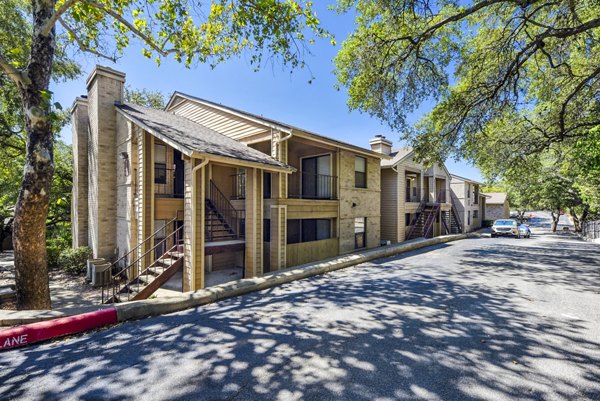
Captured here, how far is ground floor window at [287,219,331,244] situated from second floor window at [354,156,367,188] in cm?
303

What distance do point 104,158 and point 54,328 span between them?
28.1ft

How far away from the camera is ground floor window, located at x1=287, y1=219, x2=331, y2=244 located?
12.7 metres

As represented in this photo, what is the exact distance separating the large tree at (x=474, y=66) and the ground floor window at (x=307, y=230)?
5441 millimetres

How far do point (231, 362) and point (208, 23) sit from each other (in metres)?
9.89

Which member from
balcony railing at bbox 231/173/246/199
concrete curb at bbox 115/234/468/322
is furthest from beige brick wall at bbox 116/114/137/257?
concrete curb at bbox 115/234/468/322

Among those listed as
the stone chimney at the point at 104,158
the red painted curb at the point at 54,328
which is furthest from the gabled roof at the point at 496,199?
the red painted curb at the point at 54,328

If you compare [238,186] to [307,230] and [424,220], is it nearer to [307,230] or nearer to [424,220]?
[307,230]

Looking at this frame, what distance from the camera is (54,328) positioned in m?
4.50

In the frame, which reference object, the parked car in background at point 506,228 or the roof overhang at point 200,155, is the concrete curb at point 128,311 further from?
→ the parked car in background at point 506,228

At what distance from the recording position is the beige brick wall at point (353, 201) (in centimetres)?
1342

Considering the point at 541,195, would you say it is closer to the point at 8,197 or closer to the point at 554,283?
the point at 554,283

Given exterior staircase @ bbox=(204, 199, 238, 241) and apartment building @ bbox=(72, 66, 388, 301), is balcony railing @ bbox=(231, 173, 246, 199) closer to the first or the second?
apartment building @ bbox=(72, 66, 388, 301)

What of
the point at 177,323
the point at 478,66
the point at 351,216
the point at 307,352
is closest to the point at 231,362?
the point at 307,352

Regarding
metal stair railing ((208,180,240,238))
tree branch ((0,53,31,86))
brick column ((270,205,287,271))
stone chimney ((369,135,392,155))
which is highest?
stone chimney ((369,135,392,155))
